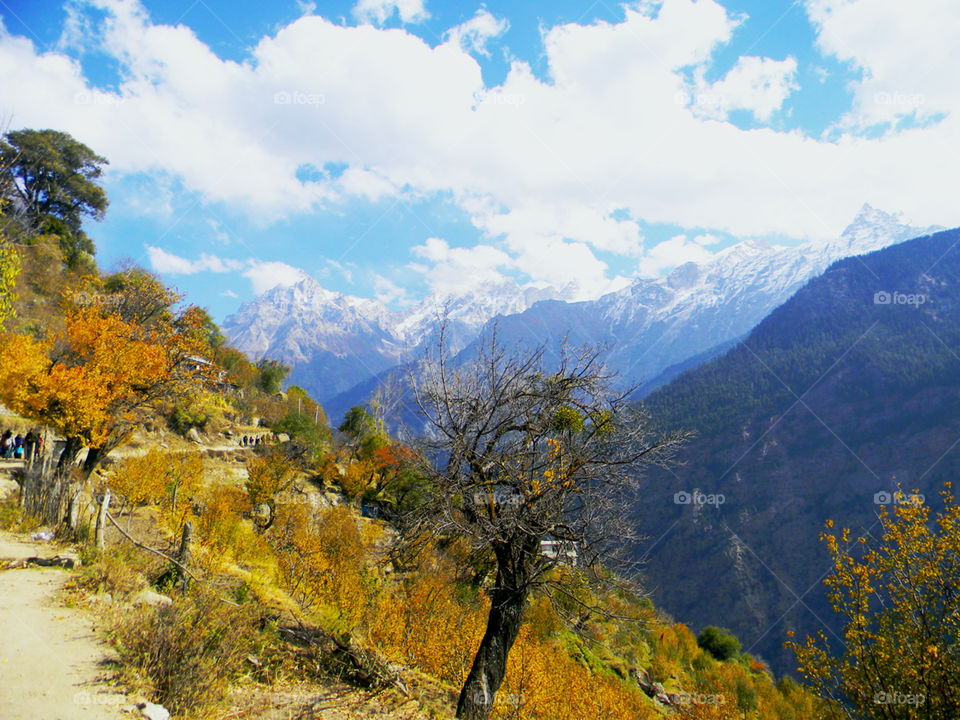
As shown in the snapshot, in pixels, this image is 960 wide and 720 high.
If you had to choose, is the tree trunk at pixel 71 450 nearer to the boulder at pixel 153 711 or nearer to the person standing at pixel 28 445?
the person standing at pixel 28 445

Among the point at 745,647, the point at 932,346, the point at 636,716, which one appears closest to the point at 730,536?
the point at 745,647

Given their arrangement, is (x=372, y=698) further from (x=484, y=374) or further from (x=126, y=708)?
(x=484, y=374)

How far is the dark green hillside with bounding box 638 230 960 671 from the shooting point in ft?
369

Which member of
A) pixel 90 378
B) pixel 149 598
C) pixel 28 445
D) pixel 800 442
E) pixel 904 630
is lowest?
pixel 800 442

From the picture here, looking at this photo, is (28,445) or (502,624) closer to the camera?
(502,624)

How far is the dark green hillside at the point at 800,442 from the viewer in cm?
11250

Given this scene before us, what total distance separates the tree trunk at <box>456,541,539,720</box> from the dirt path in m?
5.64

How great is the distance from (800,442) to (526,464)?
175m

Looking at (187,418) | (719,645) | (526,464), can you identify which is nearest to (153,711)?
(526,464)

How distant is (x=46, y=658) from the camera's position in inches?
258

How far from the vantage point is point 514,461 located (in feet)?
31.0

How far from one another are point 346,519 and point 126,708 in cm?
1506

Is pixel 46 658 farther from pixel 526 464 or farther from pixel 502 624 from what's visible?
pixel 526 464

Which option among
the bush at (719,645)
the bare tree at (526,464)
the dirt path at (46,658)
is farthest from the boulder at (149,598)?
the bush at (719,645)
